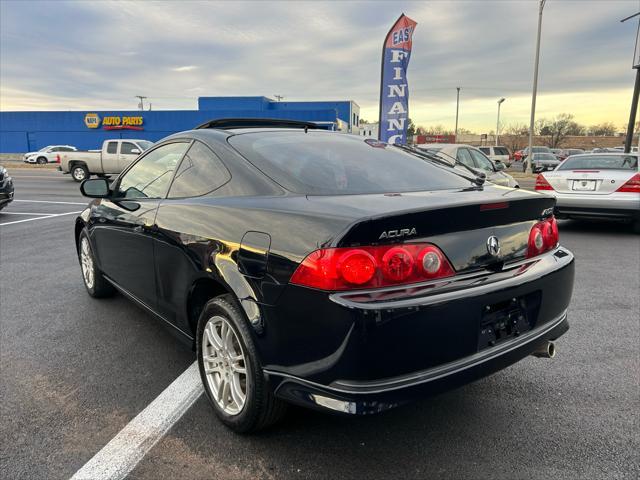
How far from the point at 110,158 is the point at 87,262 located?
1691cm

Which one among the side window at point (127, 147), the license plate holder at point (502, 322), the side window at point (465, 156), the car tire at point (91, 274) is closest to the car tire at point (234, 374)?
the license plate holder at point (502, 322)

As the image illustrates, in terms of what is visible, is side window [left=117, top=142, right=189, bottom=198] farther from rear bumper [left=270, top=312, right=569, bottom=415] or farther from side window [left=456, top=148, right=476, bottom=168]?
side window [left=456, top=148, right=476, bottom=168]

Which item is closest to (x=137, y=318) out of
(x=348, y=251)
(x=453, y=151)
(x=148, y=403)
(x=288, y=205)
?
(x=148, y=403)

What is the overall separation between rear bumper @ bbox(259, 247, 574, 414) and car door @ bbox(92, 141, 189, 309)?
5.05 feet

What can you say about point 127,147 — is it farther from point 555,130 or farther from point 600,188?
point 555,130

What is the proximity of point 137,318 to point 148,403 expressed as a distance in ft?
4.96

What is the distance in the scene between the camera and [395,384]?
6.15ft

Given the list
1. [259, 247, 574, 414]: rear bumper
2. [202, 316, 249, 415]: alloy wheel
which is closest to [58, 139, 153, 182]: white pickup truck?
[202, 316, 249, 415]: alloy wheel

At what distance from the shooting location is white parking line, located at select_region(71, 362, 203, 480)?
85.6 inches

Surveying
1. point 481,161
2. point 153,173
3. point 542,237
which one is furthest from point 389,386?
point 481,161

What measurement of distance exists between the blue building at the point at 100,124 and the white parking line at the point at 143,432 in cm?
4220

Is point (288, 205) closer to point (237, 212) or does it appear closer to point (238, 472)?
point (237, 212)

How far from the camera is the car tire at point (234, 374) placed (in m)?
2.21

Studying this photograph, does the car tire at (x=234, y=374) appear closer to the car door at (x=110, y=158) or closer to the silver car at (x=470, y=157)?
the silver car at (x=470, y=157)
